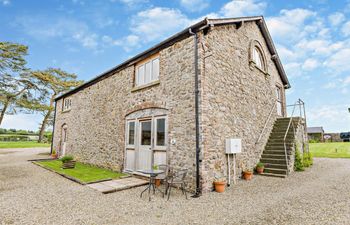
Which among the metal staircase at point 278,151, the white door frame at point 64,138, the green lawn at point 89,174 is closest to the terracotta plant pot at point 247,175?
the metal staircase at point 278,151

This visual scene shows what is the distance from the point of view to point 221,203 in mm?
4816

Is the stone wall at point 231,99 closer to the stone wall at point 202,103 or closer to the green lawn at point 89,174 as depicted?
the stone wall at point 202,103

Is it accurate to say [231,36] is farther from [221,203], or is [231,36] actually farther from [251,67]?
[221,203]

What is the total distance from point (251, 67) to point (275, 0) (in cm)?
299

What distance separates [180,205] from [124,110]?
5.51 metres

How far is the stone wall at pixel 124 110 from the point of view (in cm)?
620

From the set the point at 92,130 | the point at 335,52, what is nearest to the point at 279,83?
the point at 335,52

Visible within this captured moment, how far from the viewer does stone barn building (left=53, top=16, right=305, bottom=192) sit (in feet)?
19.9

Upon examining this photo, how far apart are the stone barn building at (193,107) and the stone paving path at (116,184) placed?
0.72 metres

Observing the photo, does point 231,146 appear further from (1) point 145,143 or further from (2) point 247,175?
(1) point 145,143

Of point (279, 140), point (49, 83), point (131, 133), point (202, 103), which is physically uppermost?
point (49, 83)

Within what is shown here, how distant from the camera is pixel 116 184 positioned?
6414mm

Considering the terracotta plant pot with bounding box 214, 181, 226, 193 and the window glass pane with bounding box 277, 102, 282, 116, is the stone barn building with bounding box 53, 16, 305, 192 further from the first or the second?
the window glass pane with bounding box 277, 102, 282, 116

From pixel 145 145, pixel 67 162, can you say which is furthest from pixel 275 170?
pixel 67 162
